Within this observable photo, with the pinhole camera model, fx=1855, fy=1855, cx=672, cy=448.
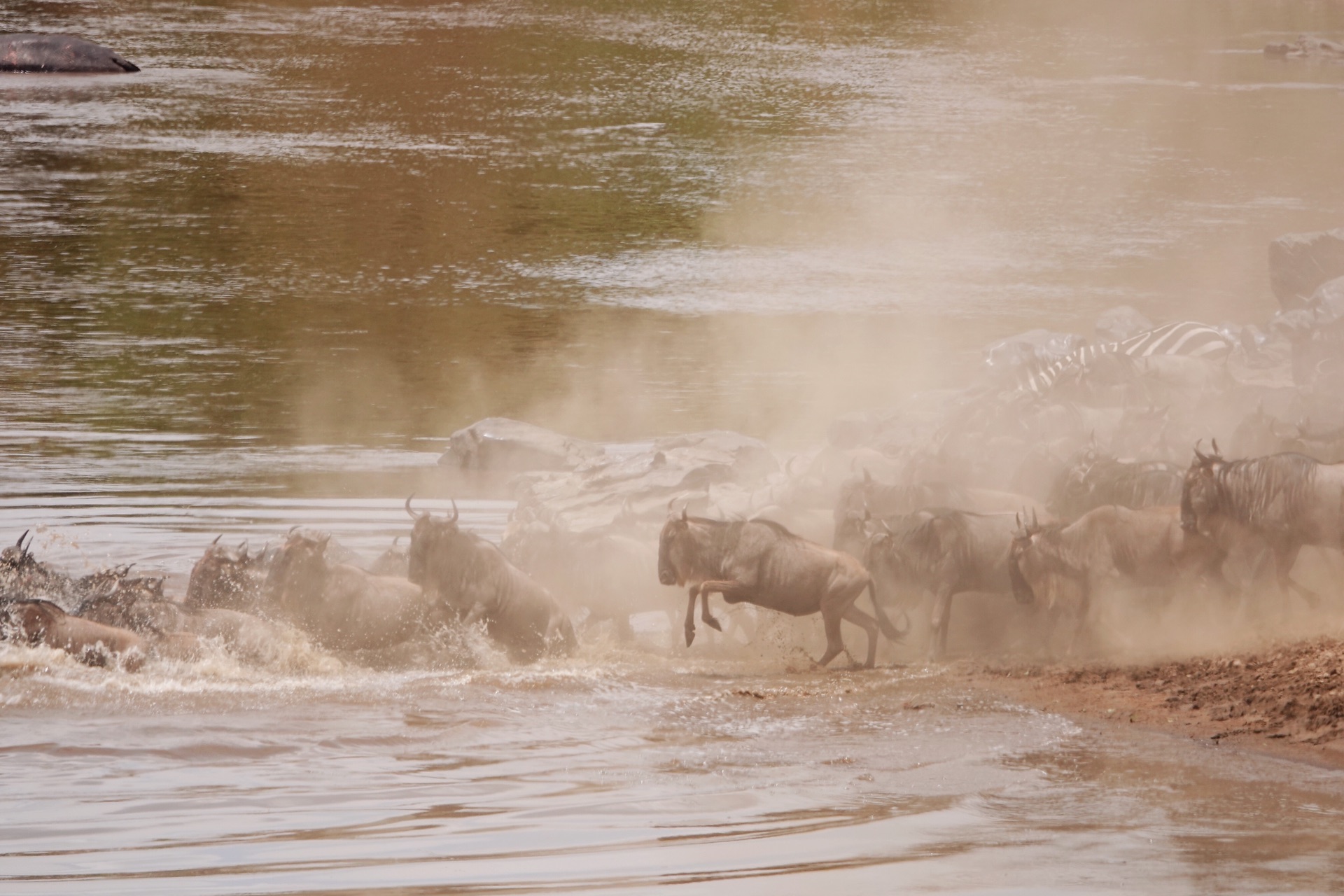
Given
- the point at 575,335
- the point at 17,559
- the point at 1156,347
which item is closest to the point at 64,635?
the point at 17,559

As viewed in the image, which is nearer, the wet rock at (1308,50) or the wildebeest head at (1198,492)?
the wildebeest head at (1198,492)

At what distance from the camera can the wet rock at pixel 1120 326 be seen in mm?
17048

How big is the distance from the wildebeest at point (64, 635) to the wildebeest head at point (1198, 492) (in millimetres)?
5615

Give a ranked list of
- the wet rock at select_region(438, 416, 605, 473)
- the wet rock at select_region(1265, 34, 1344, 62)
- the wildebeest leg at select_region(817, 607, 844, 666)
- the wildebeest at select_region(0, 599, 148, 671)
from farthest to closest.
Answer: the wet rock at select_region(1265, 34, 1344, 62) → the wet rock at select_region(438, 416, 605, 473) → the wildebeest leg at select_region(817, 607, 844, 666) → the wildebeest at select_region(0, 599, 148, 671)

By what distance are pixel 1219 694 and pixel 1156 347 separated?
7638 mm

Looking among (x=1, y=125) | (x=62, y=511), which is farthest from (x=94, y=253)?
(x=62, y=511)

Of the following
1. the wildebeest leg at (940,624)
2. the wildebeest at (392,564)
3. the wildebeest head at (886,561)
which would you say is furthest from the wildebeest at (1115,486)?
the wildebeest at (392,564)

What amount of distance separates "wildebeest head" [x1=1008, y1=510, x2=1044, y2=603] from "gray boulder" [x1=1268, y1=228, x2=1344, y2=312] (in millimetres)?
7278

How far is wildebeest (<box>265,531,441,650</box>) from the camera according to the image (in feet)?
34.0

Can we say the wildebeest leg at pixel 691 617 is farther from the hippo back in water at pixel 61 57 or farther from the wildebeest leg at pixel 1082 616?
the hippo back in water at pixel 61 57

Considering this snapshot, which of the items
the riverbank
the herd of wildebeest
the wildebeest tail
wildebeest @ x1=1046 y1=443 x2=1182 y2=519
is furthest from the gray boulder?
the riverbank

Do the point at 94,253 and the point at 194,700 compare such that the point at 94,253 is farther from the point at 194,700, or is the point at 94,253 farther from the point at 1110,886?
the point at 1110,886

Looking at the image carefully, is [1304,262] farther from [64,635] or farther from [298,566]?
[64,635]

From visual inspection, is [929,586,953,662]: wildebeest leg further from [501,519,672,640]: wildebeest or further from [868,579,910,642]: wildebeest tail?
[501,519,672,640]: wildebeest
